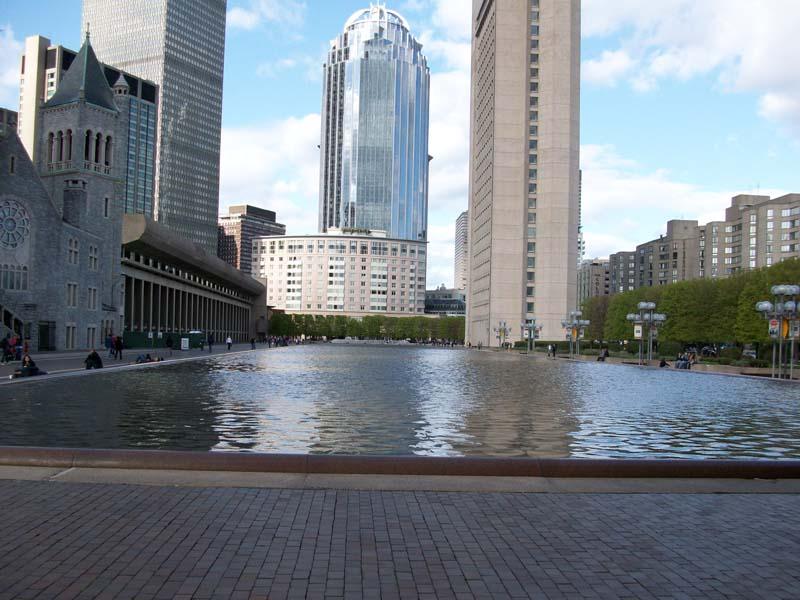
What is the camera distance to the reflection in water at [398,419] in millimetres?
12414

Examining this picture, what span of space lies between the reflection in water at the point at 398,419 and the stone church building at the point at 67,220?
29182mm

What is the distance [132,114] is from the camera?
619ft

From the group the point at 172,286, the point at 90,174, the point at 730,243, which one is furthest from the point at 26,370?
the point at 730,243

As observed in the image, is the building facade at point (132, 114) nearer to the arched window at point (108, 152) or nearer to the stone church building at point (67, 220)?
the stone church building at point (67, 220)

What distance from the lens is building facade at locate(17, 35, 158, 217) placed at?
15275 centimetres

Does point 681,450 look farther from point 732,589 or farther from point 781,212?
point 781,212

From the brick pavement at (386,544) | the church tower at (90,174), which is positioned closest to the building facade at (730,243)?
the church tower at (90,174)

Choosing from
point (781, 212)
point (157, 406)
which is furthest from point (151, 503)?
point (781, 212)

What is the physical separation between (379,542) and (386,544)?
8 centimetres

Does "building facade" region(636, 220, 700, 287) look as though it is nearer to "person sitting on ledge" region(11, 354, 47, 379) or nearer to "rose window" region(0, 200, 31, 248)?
"rose window" region(0, 200, 31, 248)

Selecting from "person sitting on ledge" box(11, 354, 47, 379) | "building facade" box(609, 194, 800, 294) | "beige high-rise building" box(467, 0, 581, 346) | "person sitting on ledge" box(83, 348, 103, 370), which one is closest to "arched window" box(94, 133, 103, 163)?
"person sitting on ledge" box(83, 348, 103, 370)

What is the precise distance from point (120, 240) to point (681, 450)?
207 feet

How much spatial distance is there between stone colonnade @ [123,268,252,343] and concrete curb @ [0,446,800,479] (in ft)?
243

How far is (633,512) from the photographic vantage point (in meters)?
8.02
